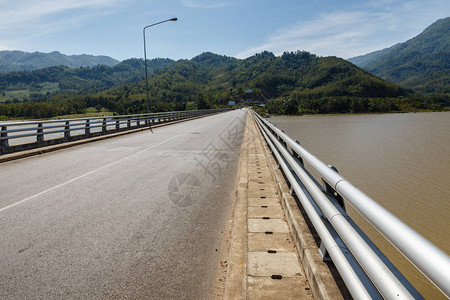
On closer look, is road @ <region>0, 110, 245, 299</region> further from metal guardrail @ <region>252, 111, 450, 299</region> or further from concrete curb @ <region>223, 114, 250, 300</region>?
metal guardrail @ <region>252, 111, 450, 299</region>

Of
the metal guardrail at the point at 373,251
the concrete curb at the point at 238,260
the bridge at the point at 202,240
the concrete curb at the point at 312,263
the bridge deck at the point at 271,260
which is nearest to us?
the metal guardrail at the point at 373,251

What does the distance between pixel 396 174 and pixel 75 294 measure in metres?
18.3

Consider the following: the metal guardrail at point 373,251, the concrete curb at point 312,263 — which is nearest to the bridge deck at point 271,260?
the concrete curb at point 312,263

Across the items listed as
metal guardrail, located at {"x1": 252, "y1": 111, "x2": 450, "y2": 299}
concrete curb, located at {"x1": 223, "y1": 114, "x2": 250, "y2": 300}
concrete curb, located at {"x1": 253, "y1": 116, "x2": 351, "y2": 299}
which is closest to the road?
concrete curb, located at {"x1": 223, "y1": 114, "x2": 250, "y2": 300}

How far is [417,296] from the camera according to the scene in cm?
135

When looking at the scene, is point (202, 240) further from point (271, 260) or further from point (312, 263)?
point (312, 263)

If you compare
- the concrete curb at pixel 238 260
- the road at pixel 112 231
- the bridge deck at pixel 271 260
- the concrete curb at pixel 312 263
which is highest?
the concrete curb at pixel 312 263

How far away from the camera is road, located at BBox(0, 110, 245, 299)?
299 cm

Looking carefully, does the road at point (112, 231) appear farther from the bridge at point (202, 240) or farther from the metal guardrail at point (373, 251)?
the metal guardrail at point (373, 251)

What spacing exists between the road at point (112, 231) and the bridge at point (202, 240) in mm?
17

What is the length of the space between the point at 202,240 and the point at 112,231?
130 centimetres

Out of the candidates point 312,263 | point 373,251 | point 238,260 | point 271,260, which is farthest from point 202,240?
point 373,251

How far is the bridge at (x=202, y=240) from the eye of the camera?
5.97 ft

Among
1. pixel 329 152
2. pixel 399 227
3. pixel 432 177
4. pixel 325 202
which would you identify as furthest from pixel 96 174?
pixel 329 152
